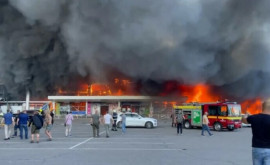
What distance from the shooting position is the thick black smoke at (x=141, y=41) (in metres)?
28.2

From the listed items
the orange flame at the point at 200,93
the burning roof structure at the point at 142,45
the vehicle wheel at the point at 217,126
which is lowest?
the vehicle wheel at the point at 217,126

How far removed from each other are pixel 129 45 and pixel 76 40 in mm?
5104

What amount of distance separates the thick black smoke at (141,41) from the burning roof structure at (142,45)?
80 millimetres

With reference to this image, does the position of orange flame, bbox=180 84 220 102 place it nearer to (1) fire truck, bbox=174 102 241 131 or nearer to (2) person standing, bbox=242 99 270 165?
(1) fire truck, bbox=174 102 241 131

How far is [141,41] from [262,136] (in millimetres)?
24832

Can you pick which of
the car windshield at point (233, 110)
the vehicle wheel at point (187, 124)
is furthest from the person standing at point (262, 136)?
the vehicle wheel at point (187, 124)

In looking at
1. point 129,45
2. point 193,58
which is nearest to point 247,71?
point 193,58

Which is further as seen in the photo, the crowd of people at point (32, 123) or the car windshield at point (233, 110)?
the car windshield at point (233, 110)

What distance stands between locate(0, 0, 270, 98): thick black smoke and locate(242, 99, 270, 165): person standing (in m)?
22.7

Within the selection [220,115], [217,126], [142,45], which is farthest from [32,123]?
[142,45]

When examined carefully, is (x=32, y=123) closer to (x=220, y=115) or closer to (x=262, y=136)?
(x=262, y=136)

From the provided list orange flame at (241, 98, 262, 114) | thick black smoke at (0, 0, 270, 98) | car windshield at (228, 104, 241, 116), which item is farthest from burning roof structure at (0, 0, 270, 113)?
car windshield at (228, 104, 241, 116)

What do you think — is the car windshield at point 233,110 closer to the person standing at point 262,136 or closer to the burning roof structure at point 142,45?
the burning roof structure at point 142,45

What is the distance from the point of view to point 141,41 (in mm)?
29500
